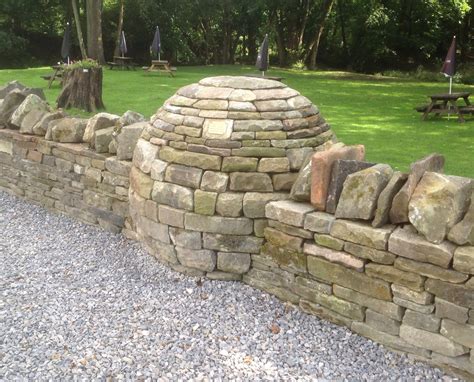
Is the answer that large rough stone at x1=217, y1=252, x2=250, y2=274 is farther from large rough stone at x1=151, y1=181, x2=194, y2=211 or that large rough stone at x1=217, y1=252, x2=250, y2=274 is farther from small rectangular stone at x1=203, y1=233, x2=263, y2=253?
large rough stone at x1=151, y1=181, x2=194, y2=211

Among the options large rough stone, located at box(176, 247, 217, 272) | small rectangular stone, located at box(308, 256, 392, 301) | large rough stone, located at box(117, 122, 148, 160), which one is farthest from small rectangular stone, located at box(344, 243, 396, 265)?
large rough stone, located at box(117, 122, 148, 160)

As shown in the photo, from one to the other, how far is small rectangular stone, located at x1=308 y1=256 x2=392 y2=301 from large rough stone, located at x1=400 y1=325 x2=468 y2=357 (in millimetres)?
270

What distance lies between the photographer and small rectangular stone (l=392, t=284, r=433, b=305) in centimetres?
354

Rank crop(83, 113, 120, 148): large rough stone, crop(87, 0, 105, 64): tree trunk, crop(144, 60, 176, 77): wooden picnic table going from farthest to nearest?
crop(87, 0, 105, 64): tree trunk, crop(144, 60, 176, 77): wooden picnic table, crop(83, 113, 120, 148): large rough stone

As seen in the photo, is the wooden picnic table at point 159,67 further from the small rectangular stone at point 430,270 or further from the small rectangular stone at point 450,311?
the small rectangular stone at point 450,311

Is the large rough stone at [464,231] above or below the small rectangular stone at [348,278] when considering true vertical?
above

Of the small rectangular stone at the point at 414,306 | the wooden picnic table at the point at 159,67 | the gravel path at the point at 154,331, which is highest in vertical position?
the wooden picnic table at the point at 159,67

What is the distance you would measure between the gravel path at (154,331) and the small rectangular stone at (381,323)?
0.16m

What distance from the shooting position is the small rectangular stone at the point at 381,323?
12.4 feet

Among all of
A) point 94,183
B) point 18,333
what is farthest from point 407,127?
point 18,333

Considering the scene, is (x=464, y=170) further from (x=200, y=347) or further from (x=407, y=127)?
(x=200, y=347)

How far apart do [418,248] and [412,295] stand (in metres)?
0.36

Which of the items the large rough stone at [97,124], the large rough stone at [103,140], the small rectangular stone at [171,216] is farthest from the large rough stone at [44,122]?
the small rectangular stone at [171,216]

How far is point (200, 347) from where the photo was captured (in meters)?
3.89
